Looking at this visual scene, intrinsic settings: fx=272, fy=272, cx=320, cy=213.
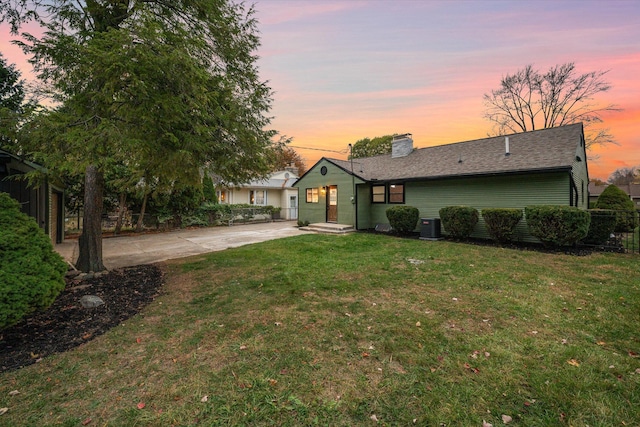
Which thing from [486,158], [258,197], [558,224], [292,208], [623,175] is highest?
[623,175]

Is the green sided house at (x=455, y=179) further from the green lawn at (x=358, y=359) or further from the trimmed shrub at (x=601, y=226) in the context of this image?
the green lawn at (x=358, y=359)

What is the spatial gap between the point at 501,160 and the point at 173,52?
423 inches

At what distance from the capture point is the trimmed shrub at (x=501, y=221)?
28.2 ft

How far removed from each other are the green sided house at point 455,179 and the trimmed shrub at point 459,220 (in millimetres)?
669

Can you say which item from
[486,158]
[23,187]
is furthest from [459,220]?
[23,187]

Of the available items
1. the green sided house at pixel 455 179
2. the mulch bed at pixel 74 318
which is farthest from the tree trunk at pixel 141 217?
the mulch bed at pixel 74 318

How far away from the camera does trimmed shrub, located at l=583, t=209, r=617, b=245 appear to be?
25.7 feet

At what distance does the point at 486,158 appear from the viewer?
34.7 feet

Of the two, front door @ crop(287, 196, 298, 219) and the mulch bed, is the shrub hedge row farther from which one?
front door @ crop(287, 196, 298, 219)

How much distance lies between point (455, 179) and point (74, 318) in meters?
11.4

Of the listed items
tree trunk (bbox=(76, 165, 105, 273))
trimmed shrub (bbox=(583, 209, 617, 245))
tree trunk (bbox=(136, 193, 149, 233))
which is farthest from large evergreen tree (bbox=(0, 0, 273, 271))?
trimmed shrub (bbox=(583, 209, 617, 245))

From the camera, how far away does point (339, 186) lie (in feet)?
45.6

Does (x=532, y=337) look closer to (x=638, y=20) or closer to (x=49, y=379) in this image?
(x=49, y=379)

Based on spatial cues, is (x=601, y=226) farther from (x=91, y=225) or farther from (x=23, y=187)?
(x=23, y=187)
